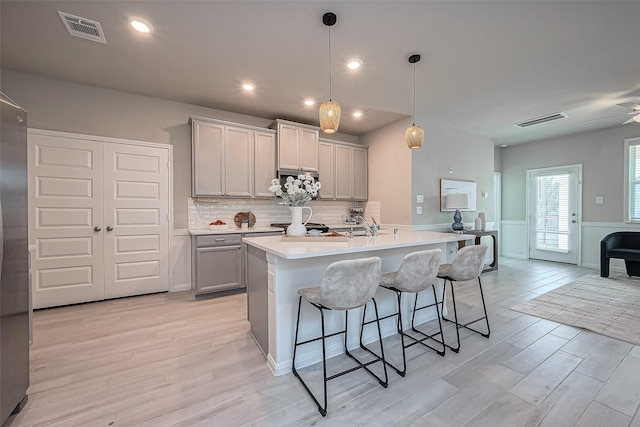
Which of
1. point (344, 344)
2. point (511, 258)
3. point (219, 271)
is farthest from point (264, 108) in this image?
point (511, 258)

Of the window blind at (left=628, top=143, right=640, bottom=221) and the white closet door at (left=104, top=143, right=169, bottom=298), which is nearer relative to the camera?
the white closet door at (left=104, top=143, right=169, bottom=298)

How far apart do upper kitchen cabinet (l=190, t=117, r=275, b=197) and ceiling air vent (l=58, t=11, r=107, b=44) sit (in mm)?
1344

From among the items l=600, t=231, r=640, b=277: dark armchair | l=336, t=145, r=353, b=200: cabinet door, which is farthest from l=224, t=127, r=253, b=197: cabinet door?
l=600, t=231, r=640, b=277: dark armchair

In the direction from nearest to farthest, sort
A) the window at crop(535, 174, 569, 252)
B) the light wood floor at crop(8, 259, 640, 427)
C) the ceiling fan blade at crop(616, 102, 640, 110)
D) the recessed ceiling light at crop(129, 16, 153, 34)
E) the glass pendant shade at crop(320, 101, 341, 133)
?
the light wood floor at crop(8, 259, 640, 427) → the recessed ceiling light at crop(129, 16, 153, 34) → the glass pendant shade at crop(320, 101, 341, 133) → the ceiling fan blade at crop(616, 102, 640, 110) → the window at crop(535, 174, 569, 252)

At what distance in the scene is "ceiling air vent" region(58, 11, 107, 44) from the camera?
2.22 m

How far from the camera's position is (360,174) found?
5.30 m

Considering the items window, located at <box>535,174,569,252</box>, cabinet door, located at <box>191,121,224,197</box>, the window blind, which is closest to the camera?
cabinet door, located at <box>191,121,224,197</box>

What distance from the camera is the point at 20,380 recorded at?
1566mm

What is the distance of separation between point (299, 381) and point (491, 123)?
17.2ft

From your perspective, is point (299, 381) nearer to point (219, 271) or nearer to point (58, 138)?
point (219, 271)

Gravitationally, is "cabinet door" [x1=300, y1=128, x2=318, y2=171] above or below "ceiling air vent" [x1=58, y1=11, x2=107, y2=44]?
below

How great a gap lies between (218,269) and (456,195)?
4048mm

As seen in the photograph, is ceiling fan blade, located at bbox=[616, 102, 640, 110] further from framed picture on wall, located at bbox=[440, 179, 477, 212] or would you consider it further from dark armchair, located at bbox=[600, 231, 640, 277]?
dark armchair, located at bbox=[600, 231, 640, 277]

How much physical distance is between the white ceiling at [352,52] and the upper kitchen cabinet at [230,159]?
0.40 meters
